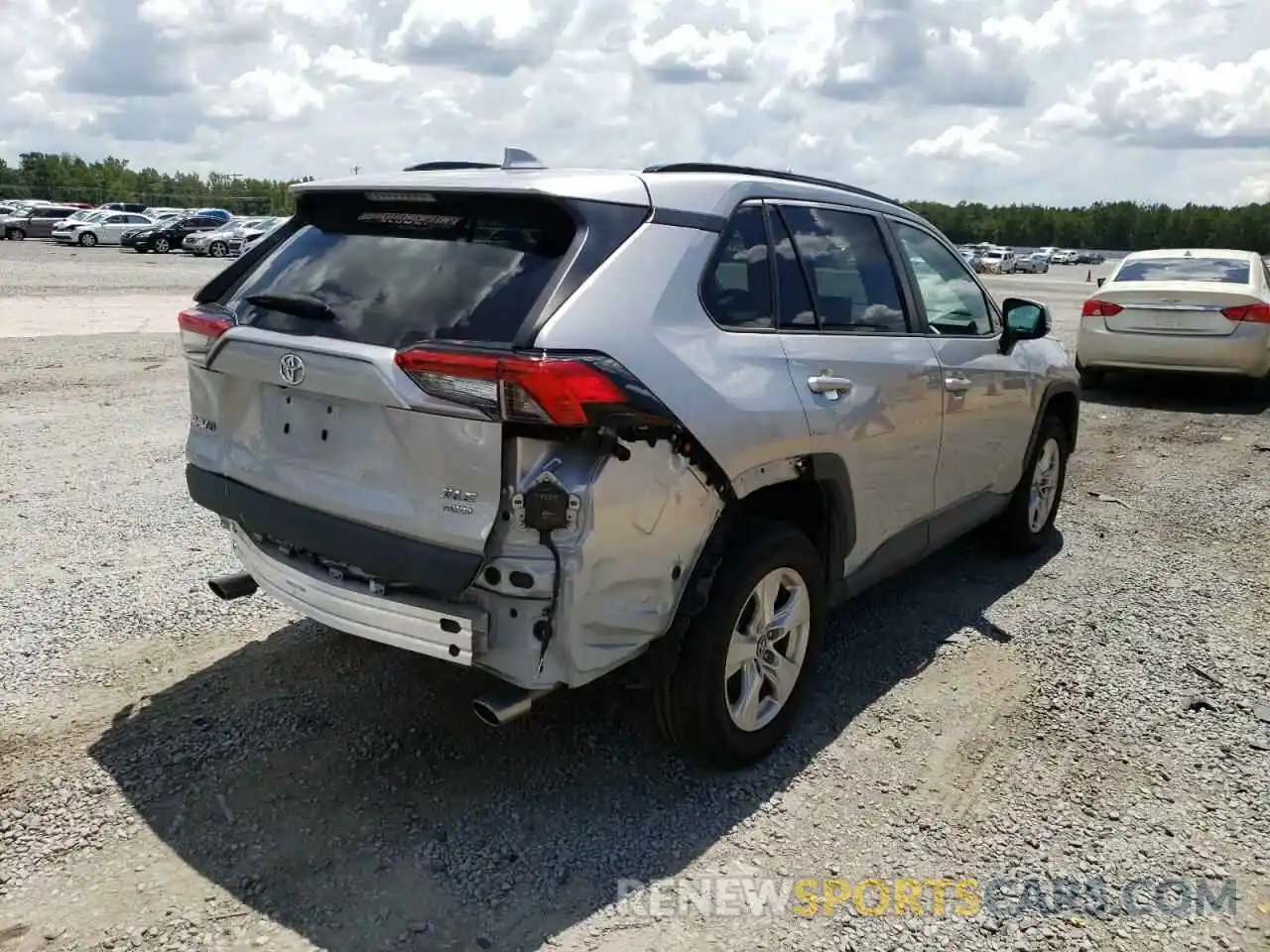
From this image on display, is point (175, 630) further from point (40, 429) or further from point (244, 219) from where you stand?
point (244, 219)

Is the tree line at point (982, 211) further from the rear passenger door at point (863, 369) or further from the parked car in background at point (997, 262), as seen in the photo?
the rear passenger door at point (863, 369)

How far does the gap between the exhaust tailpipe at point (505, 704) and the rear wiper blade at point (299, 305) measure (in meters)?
1.24

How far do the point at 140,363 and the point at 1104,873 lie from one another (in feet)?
35.9

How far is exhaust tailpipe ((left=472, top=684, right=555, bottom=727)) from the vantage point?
2891 mm

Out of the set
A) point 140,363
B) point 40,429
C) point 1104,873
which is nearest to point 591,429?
point 1104,873

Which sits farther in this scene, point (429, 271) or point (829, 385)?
point (829, 385)

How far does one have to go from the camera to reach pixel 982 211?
533 feet

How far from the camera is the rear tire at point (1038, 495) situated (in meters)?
5.73

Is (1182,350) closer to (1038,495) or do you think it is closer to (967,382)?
(1038,495)

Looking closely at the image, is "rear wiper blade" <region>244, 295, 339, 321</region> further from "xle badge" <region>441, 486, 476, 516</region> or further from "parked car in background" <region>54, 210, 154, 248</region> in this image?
"parked car in background" <region>54, 210, 154, 248</region>

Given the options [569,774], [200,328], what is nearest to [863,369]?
[569,774]

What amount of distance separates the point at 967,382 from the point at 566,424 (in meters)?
2.59

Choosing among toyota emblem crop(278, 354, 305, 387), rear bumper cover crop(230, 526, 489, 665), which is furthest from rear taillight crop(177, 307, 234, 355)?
rear bumper cover crop(230, 526, 489, 665)

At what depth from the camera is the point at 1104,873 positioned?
313 centimetres
